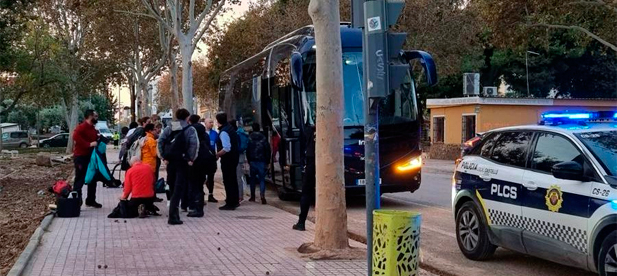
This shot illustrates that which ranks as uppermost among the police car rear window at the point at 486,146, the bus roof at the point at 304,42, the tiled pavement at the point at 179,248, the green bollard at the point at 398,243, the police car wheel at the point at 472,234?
the bus roof at the point at 304,42

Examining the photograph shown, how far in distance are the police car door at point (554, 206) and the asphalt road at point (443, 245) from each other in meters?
0.84

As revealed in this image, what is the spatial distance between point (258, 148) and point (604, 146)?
8.63m

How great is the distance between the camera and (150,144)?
43.1 feet

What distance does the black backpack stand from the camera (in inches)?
457

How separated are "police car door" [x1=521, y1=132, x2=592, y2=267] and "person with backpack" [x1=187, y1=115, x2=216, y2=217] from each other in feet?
21.3

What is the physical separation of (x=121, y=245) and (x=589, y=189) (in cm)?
594

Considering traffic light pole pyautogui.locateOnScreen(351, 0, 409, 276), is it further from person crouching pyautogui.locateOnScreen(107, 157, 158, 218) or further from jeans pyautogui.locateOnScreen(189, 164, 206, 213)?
jeans pyautogui.locateOnScreen(189, 164, 206, 213)

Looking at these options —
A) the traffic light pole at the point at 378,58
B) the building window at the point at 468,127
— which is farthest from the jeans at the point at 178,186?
the building window at the point at 468,127

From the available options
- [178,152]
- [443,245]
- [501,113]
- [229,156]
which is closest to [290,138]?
[229,156]

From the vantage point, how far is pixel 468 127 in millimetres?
33875

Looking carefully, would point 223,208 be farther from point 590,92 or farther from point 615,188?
point 590,92

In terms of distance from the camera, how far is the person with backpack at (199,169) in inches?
493

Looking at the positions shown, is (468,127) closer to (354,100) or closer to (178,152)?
(354,100)

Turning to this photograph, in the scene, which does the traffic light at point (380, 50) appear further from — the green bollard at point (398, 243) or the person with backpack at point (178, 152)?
the person with backpack at point (178, 152)
